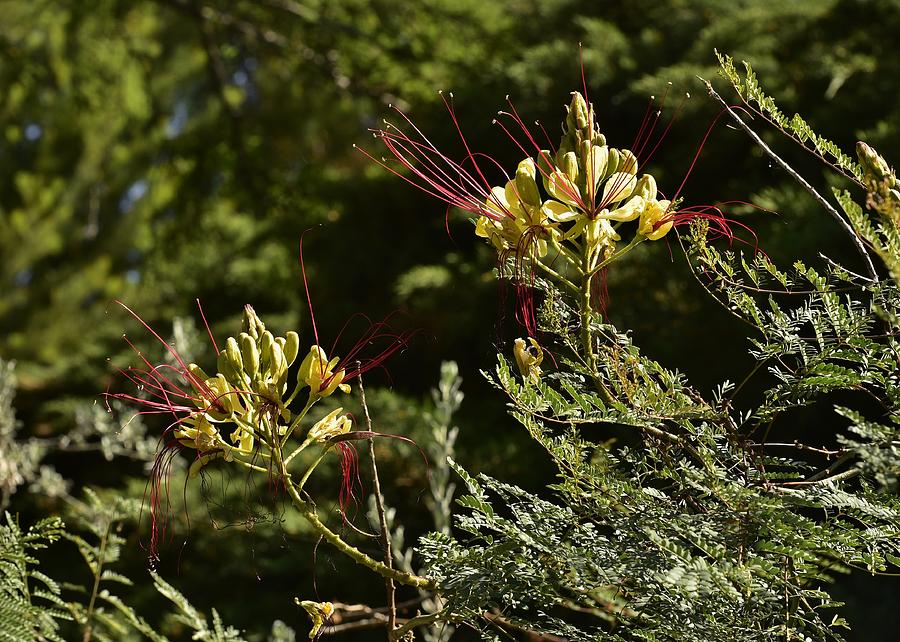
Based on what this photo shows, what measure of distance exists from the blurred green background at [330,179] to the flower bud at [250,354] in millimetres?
131

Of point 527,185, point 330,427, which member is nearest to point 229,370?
point 330,427

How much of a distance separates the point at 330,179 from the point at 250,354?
9.89 ft

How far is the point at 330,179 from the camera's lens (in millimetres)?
3590

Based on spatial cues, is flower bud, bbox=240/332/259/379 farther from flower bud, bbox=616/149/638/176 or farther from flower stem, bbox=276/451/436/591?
flower bud, bbox=616/149/638/176

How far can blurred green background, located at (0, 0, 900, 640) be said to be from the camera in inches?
85.5

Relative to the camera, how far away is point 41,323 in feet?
17.4

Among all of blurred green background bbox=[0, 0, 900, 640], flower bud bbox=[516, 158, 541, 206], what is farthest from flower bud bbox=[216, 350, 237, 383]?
flower bud bbox=[516, 158, 541, 206]

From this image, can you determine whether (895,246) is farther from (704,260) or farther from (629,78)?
(629,78)

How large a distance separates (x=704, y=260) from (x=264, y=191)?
362cm

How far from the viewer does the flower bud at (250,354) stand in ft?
2.12

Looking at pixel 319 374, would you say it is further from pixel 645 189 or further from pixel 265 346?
pixel 645 189

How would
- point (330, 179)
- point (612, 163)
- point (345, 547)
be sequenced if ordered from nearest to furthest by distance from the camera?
point (345, 547)
point (612, 163)
point (330, 179)

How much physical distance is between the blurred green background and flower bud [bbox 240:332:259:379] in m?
0.13

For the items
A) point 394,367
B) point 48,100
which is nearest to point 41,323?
point 48,100
